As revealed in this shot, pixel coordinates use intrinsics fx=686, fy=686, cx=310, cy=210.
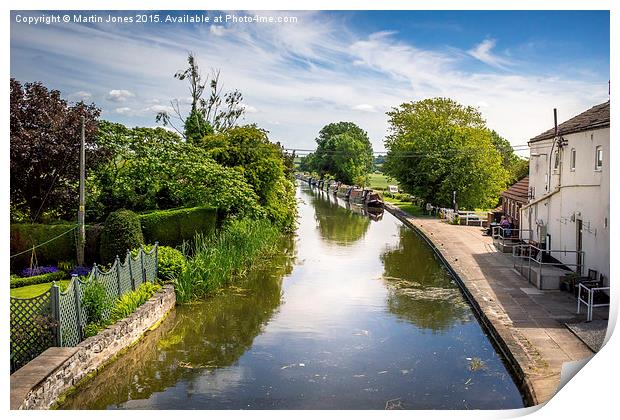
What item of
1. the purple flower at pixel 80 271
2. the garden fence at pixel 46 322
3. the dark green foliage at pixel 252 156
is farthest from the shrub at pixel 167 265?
the dark green foliage at pixel 252 156

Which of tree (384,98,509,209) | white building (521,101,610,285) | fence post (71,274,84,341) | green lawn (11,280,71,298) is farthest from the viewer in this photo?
tree (384,98,509,209)

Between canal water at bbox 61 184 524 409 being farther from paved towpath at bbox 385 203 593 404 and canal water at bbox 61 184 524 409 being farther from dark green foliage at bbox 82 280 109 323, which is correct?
dark green foliage at bbox 82 280 109 323

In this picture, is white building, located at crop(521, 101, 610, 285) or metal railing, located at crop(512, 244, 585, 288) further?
metal railing, located at crop(512, 244, 585, 288)

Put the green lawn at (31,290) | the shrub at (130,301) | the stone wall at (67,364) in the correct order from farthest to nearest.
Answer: the green lawn at (31,290) < the shrub at (130,301) < the stone wall at (67,364)

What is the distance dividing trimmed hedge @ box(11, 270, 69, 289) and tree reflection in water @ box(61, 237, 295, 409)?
2915mm

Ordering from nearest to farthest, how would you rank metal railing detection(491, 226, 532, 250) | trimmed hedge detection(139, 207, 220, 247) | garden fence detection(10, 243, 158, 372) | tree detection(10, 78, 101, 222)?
1. garden fence detection(10, 243, 158, 372)
2. tree detection(10, 78, 101, 222)
3. trimmed hedge detection(139, 207, 220, 247)
4. metal railing detection(491, 226, 532, 250)

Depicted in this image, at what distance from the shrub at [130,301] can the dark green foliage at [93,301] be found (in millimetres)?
318

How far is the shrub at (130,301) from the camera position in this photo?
12.9 metres

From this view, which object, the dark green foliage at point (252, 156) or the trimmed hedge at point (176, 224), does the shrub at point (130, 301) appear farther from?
Result: the dark green foliage at point (252, 156)

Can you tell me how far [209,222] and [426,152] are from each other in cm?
2278

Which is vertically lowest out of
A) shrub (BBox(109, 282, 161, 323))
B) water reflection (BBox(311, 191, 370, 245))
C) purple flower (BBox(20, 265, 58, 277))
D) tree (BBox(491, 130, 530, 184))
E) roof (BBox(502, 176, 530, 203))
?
shrub (BBox(109, 282, 161, 323))

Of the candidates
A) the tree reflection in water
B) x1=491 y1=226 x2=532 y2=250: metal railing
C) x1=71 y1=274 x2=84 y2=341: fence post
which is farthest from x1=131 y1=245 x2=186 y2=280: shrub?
x1=491 y1=226 x2=532 y2=250: metal railing

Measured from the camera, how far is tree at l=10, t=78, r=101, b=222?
638 inches
